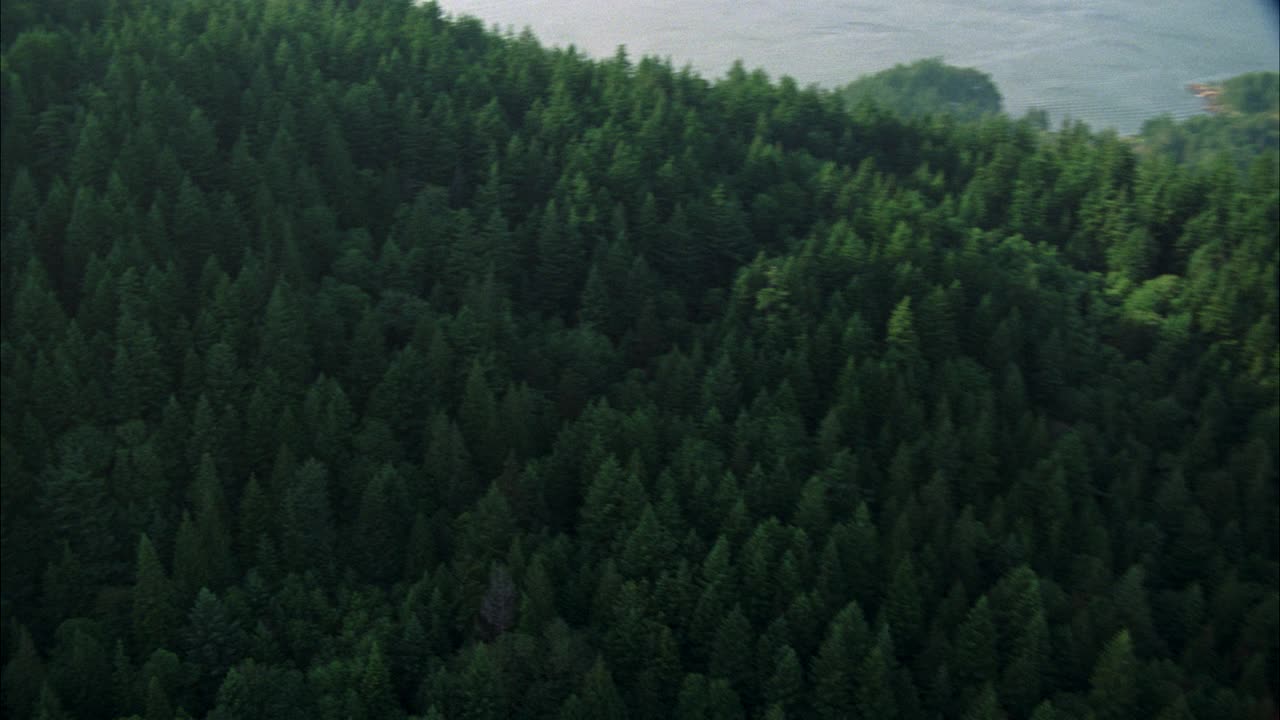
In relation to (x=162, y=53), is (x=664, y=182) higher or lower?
lower

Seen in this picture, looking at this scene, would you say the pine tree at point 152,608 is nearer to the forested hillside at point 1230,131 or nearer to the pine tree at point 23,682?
the pine tree at point 23,682

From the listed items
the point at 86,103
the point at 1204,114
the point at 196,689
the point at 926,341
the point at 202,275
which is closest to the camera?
the point at 196,689

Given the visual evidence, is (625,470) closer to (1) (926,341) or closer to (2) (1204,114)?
(1) (926,341)

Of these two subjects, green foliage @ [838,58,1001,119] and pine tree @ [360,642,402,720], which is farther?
green foliage @ [838,58,1001,119]

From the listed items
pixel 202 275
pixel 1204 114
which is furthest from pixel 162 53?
pixel 1204 114

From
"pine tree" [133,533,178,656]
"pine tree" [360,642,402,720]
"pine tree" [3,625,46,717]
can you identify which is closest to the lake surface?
"pine tree" [133,533,178,656]

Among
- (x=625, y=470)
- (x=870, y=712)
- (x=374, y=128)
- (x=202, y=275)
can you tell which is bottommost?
(x=870, y=712)

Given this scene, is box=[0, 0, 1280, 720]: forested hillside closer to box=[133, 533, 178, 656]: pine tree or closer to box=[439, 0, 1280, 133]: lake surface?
box=[133, 533, 178, 656]: pine tree
